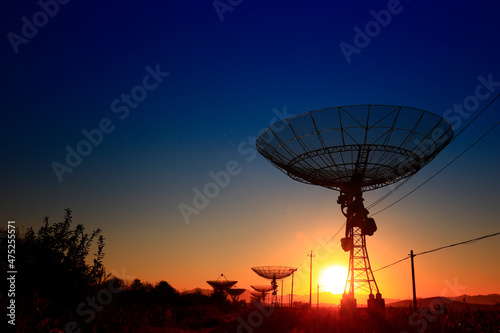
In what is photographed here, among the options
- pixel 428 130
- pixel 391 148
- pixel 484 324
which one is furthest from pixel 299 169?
pixel 484 324

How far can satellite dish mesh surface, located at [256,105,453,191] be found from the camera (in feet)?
71.8

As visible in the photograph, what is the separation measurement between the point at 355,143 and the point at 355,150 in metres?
0.49

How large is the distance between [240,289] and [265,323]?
43924mm

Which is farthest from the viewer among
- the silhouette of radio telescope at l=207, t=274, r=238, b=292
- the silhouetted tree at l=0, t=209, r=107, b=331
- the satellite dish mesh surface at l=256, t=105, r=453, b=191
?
the silhouette of radio telescope at l=207, t=274, r=238, b=292

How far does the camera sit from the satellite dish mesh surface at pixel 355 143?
21891 millimetres

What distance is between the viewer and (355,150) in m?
23.2

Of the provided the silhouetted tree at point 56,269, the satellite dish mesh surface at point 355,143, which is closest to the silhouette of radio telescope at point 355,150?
the satellite dish mesh surface at point 355,143

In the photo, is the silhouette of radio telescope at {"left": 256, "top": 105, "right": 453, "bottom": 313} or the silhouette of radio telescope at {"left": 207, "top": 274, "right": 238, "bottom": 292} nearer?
the silhouette of radio telescope at {"left": 256, "top": 105, "right": 453, "bottom": 313}

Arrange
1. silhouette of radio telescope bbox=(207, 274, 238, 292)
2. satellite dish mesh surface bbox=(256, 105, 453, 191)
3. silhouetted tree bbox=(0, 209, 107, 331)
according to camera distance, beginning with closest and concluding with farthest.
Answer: silhouetted tree bbox=(0, 209, 107, 331) < satellite dish mesh surface bbox=(256, 105, 453, 191) < silhouette of radio telescope bbox=(207, 274, 238, 292)

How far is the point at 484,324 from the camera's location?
507 cm

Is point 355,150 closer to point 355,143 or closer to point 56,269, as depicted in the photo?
point 355,143

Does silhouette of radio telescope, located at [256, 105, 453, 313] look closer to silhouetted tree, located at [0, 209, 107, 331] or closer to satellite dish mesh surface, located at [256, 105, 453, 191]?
satellite dish mesh surface, located at [256, 105, 453, 191]

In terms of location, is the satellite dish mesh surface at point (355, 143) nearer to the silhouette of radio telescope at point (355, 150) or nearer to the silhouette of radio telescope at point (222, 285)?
the silhouette of radio telescope at point (355, 150)

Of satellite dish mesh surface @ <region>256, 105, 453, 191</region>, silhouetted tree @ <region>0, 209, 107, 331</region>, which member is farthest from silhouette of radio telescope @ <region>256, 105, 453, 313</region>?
silhouetted tree @ <region>0, 209, 107, 331</region>
